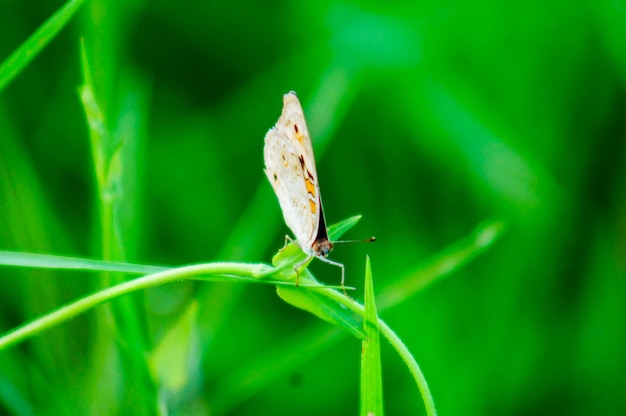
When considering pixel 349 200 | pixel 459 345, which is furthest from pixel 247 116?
pixel 459 345

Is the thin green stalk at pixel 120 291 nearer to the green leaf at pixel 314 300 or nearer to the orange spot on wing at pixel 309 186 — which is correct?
the green leaf at pixel 314 300

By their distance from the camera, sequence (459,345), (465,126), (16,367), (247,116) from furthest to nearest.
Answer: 1. (247,116)
2. (465,126)
3. (459,345)
4. (16,367)

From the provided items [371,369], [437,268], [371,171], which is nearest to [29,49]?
[371,369]

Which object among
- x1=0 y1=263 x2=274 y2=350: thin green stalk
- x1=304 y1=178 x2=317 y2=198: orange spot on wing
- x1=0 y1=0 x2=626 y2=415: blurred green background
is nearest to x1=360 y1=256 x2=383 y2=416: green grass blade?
x1=0 y1=263 x2=274 y2=350: thin green stalk

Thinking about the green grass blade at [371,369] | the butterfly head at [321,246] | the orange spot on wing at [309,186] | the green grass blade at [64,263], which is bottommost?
the green grass blade at [371,369]

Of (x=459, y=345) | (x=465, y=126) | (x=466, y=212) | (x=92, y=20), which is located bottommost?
(x=459, y=345)

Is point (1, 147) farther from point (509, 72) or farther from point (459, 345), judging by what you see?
point (509, 72)

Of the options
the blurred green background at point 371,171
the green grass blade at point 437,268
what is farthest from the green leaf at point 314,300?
the blurred green background at point 371,171

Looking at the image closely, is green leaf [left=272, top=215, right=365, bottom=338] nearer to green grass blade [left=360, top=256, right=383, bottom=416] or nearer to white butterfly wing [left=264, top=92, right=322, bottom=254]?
green grass blade [left=360, top=256, right=383, bottom=416]
